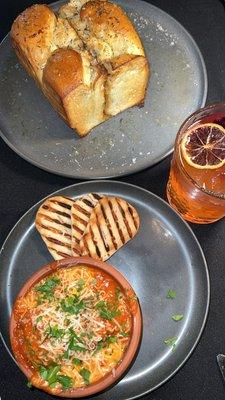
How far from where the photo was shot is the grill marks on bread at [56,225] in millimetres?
2092

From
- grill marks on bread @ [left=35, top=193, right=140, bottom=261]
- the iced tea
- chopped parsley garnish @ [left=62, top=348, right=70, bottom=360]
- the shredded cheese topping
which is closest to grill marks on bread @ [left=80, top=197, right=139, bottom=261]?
grill marks on bread @ [left=35, top=193, right=140, bottom=261]

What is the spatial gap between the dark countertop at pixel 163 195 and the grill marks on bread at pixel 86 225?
0.18 meters

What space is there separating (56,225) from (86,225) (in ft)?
0.36

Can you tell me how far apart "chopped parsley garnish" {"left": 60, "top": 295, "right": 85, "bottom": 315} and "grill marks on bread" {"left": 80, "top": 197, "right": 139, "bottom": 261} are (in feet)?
0.63

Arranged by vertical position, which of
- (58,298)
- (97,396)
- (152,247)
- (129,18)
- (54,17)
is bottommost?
(97,396)

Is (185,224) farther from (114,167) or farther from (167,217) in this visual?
(114,167)

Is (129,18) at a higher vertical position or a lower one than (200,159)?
higher

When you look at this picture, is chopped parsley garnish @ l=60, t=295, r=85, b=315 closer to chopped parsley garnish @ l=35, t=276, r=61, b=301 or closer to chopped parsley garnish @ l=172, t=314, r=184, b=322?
chopped parsley garnish @ l=35, t=276, r=61, b=301

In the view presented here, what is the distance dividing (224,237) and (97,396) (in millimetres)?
743

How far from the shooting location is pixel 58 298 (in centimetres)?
195

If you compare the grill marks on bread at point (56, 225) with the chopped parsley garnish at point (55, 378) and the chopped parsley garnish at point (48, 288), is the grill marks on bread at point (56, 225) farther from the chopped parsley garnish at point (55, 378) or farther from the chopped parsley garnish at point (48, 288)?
the chopped parsley garnish at point (55, 378)

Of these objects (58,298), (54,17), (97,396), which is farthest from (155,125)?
(97,396)

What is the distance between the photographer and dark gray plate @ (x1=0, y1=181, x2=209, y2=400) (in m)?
2.03

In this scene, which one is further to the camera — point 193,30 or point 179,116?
point 193,30
